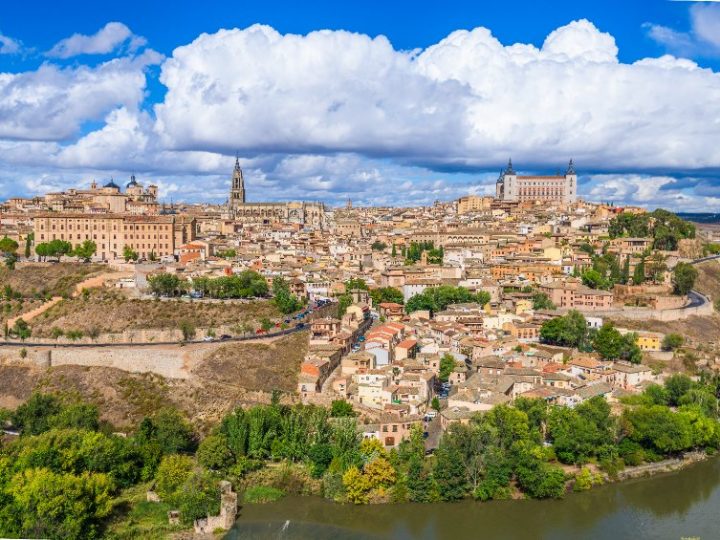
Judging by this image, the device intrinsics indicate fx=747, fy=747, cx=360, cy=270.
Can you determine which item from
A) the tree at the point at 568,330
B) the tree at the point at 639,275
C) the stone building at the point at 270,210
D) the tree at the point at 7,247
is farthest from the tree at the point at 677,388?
the stone building at the point at 270,210

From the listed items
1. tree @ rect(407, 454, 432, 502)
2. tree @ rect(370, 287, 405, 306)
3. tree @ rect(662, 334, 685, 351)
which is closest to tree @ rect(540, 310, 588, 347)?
tree @ rect(662, 334, 685, 351)

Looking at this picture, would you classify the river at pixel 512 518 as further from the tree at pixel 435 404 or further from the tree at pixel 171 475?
the tree at pixel 435 404

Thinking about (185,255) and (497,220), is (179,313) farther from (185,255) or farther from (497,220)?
(497,220)

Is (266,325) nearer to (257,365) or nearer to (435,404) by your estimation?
(257,365)

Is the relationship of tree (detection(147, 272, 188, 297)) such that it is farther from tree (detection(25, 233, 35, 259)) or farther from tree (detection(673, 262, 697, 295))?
tree (detection(673, 262, 697, 295))

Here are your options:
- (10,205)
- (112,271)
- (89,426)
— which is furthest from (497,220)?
(89,426)

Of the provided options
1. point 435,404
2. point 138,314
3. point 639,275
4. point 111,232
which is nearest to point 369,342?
point 435,404
